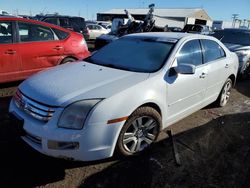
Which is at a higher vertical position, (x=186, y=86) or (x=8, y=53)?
(x=8, y=53)

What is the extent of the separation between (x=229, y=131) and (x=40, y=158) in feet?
9.66

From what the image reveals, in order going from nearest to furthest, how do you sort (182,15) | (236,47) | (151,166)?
(151,166)
(236,47)
(182,15)

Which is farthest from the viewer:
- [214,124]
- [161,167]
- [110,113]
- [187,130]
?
[214,124]

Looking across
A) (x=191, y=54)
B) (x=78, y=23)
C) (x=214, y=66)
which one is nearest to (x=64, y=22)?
(x=78, y=23)

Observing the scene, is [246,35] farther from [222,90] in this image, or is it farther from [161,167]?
[161,167]

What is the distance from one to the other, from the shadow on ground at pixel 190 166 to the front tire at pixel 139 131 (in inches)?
5.7

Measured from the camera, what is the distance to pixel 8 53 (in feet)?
17.1

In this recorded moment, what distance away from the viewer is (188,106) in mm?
4023

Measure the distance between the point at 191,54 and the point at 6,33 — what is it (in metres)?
3.66

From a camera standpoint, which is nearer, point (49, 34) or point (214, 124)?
point (214, 124)

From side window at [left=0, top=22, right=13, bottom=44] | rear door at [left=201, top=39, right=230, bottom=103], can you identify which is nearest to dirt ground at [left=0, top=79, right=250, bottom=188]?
rear door at [left=201, top=39, right=230, bottom=103]

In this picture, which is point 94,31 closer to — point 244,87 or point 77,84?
point 244,87

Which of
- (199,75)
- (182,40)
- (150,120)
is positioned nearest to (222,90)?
(199,75)

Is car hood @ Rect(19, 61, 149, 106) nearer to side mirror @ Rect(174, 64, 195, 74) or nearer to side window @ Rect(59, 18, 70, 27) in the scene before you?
side mirror @ Rect(174, 64, 195, 74)
